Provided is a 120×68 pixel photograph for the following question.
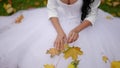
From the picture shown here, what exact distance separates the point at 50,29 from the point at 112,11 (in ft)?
5.95

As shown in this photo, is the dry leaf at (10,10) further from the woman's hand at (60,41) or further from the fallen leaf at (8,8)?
the woman's hand at (60,41)

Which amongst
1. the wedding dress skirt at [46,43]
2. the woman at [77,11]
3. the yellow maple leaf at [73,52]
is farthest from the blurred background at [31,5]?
the yellow maple leaf at [73,52]

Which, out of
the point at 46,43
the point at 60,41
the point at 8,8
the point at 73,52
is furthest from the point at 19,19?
the point at 8,8

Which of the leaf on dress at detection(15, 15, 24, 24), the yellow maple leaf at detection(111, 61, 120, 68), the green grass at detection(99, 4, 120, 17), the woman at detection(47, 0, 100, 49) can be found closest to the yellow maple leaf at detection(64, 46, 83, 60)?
the woman at detection(47, 0, 100, 49)

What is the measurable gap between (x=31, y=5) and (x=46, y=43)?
188 cm

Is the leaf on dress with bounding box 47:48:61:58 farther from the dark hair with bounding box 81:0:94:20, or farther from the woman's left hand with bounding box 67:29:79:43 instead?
the dark hair with bounding box 81:0:94:20

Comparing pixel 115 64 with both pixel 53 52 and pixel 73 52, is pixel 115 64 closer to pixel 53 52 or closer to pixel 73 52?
pixel 73 52

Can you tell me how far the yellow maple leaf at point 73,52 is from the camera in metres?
2.82

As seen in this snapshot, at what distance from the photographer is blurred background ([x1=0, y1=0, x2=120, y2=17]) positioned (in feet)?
15.0

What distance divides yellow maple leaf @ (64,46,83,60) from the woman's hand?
7 cm

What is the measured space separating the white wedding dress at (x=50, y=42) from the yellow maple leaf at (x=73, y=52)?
0.04 meters

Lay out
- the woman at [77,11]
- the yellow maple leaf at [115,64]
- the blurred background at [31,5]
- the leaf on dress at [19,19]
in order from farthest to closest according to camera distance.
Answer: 1. the blurred background at [31,5]
2. the leaf on dress at [19,19]
3. the woman at [77,11]
4. the yellow maple leaf at [115,64]

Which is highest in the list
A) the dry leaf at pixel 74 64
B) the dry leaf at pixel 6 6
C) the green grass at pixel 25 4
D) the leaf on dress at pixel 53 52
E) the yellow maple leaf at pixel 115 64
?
the leaf on dress at pixel 53 52

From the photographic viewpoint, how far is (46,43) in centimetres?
295
